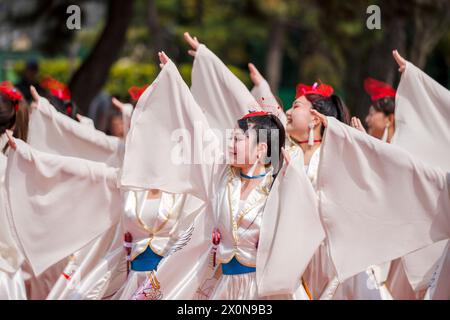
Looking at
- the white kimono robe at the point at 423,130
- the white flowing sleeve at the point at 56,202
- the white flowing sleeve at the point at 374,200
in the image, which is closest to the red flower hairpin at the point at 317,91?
the white kimono robe at the point at 423,130

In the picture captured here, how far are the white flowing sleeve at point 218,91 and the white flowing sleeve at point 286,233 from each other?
0.88 metres

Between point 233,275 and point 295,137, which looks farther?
point 295,137

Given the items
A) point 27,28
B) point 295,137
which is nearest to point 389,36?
point 27,28

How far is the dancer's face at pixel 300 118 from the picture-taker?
5.29 meters

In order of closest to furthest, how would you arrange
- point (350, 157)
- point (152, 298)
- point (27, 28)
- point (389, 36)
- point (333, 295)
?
1. point (350, 157)
2. point (152, 298)
3. point (333, 295)
4. point (389, 36)
5. point (27, 28)

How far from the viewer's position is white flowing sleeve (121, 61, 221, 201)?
191 inches

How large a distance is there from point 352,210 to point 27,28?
28.5 ft

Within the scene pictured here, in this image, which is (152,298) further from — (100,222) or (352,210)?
(352,210)

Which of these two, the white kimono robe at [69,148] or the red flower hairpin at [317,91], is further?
the white kimono robe at [69,148]

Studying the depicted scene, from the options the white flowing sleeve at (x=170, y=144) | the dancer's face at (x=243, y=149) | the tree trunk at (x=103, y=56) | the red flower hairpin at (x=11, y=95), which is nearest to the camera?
the dancer's face at (x=243, y=149)

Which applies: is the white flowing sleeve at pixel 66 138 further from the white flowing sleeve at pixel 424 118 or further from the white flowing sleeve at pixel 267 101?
the white flowing sleeve at pixel 424 118

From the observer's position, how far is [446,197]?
15.1ft

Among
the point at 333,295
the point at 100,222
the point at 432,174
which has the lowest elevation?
the point at 333,295

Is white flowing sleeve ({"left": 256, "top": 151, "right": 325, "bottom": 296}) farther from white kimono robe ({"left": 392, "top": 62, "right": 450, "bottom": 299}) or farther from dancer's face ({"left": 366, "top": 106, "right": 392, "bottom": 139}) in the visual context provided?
dancer's face ({"left": 366, "top": 106, "right": 392, "bottom": 139})
